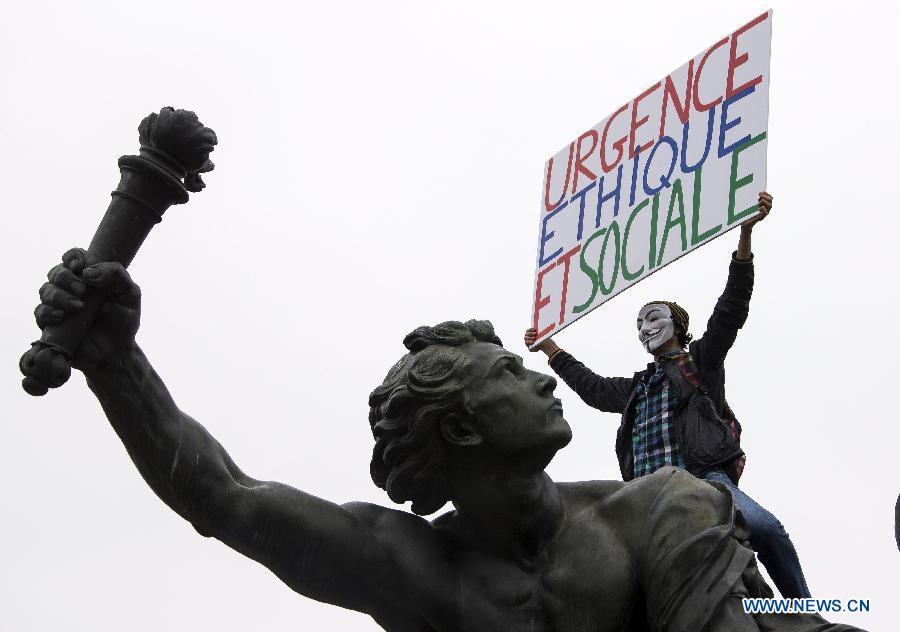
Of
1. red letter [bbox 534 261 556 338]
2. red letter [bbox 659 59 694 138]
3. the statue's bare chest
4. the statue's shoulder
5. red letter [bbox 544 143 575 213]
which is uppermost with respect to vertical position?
red letter [bbox 659 59 694 138]

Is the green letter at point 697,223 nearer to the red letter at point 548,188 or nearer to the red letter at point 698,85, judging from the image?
the red letter at point 698,85

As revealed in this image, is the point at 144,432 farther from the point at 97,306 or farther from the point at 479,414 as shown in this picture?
the point at 479,414

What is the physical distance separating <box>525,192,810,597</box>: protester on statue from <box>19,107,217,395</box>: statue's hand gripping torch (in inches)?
152

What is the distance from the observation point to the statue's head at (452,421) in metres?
6.19

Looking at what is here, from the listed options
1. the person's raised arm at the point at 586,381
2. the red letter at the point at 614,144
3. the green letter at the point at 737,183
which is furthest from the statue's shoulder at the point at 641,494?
the red letter at the point at 614,144

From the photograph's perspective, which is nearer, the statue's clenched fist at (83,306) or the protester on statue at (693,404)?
the statue's clenched fist at (83,306)

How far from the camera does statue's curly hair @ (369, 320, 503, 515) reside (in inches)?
246

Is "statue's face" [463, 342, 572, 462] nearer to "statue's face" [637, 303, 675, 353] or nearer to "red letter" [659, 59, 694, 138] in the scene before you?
"statue's face" [637, 303, 675, 353]

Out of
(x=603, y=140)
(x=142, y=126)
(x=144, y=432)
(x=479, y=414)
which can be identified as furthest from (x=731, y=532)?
(x=603, y=140)

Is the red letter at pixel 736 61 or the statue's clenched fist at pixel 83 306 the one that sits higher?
the red letter at pixel 736 61

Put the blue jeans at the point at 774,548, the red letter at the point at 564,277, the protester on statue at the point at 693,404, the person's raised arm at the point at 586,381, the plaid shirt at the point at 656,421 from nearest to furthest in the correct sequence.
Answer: the blue jeans at the point at 774,548
the protester on statue at the point at 693,404
the plaid shirt at the point at 656,421
the person's raised arm at the point at 586,381
the red letter at the point at 564,277

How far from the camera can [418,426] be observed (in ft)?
20.5

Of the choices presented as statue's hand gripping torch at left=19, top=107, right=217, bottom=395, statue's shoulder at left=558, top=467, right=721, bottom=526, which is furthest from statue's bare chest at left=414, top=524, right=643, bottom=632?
statue's hand gripping torch at left=19, top=107, right=217, bottom=395

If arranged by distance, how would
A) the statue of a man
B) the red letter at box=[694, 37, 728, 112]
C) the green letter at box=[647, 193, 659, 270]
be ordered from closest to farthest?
the statue of a man → the green letter at box=[647, 193, 659, 270] → the red letter at box=[694, 37, 728, 112]
